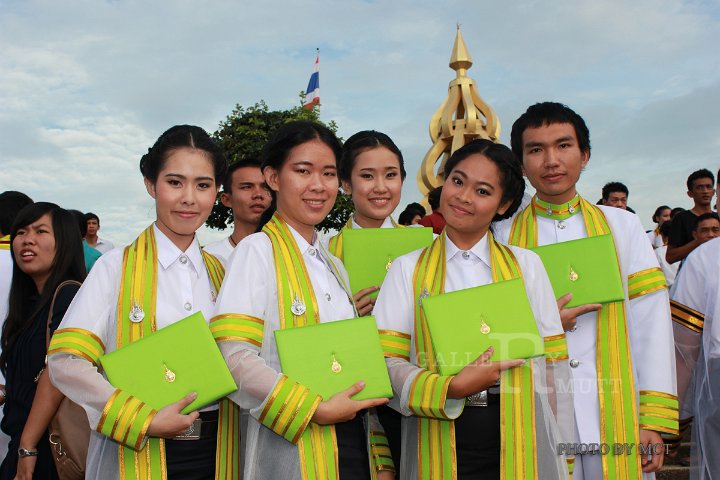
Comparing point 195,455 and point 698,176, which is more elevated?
point 698,176

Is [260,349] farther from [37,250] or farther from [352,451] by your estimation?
[37,250]

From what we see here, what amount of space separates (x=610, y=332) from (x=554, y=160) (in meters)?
0.83

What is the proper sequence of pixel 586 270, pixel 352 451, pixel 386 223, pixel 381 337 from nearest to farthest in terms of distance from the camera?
pixel 352 451
pixel 381 337
pixel 586 270
pixel 386 223

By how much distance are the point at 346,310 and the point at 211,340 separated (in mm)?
615

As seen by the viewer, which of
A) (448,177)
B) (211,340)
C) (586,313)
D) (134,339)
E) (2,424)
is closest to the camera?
(211,340)

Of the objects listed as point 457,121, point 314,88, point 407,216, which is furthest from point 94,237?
point 314,88

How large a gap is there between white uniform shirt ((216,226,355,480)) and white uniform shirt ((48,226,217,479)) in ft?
0.84

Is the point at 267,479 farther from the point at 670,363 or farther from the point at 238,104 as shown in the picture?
the point at 238,104

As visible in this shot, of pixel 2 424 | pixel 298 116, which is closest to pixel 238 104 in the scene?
pixel 298 116

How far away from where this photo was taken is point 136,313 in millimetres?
2551

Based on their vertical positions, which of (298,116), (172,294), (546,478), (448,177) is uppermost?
(298,116)

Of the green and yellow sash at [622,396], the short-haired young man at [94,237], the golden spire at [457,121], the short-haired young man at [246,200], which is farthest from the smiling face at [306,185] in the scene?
the golden spire at [457,121]

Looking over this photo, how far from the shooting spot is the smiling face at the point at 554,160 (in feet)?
10.7

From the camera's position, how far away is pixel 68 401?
9.62 feet
